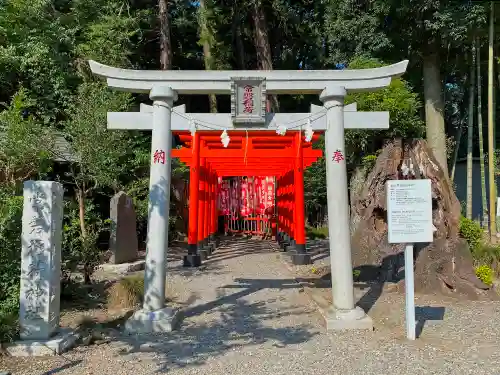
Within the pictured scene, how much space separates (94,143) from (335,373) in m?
8.22

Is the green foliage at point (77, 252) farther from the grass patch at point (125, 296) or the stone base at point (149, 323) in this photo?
the stone base at point (149, 323)

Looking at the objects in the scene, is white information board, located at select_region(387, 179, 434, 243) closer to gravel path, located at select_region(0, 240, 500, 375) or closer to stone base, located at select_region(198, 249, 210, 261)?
gravel path, located at select_region(0, 240, 500, 375)

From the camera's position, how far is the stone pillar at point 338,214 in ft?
16.5

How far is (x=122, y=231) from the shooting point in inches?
365

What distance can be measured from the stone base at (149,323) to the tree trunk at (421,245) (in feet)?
12.5

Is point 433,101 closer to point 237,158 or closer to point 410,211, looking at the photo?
point 237,158

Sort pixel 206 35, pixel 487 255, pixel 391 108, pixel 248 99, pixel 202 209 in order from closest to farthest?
pixel 248 99, pixel 487 255, pixel 391 108, pixel 202 209, pixel 206 35

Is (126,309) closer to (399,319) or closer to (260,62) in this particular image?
(399,319)

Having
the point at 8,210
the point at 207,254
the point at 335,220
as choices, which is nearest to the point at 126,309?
the point at 8,210

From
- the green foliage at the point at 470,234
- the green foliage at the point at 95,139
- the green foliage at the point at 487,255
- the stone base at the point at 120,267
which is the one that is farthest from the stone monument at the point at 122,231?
the green foliage at the point at 487,255

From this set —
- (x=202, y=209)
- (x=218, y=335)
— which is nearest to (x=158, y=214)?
(x=218, y=335)

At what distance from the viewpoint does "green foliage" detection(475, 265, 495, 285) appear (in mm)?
6863

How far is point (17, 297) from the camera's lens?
4566mm

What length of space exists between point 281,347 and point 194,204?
4960mm
